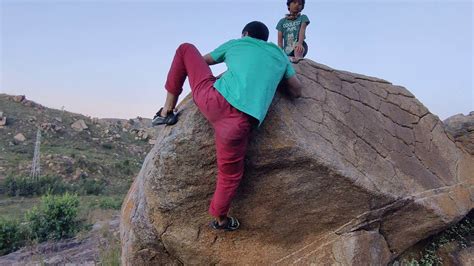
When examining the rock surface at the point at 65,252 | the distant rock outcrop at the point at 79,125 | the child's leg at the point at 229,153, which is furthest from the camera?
the distant rock outcrop at the point at 79,125

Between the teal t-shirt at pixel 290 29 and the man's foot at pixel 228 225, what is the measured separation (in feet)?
8.97

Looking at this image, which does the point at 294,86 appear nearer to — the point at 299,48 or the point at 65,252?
the point at 299,48

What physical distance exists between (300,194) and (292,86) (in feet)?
3.21

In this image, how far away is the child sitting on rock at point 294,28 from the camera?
522 centimetres

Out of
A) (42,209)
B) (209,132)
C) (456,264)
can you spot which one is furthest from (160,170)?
(42,209)

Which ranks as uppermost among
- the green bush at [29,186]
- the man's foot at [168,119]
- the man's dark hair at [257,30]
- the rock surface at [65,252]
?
the man's dark hair at [257,30]

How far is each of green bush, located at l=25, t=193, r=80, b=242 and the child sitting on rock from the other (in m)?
6.95

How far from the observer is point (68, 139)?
1199 inches

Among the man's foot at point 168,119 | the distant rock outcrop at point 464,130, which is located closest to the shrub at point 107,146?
the distant rock outcrop at point 464,130

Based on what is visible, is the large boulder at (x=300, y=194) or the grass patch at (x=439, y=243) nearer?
the large boulder at (x=300, y=194)

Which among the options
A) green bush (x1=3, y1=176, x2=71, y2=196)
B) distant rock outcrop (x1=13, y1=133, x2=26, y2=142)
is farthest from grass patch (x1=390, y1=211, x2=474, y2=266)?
distant rock outcrop (x1=13, y1=133, x2=26, y2=142)

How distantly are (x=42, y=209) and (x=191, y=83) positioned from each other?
7.87m

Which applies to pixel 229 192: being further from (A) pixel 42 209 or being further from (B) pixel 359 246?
(A) pixel 42 209

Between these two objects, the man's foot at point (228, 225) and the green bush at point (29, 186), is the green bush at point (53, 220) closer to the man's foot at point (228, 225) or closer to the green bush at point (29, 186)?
the man's foot at point (228, 225)
